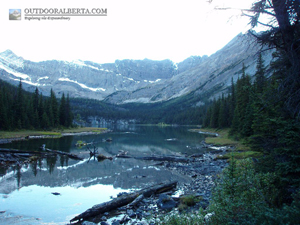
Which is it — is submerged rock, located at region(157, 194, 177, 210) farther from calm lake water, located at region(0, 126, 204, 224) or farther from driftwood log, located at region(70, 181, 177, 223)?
calm lake water, located at region(0, 126, 204, 224)

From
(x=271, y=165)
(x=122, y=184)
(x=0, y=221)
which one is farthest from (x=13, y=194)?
(x=271, y=165)

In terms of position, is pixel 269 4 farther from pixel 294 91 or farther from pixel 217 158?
pixel 217 158

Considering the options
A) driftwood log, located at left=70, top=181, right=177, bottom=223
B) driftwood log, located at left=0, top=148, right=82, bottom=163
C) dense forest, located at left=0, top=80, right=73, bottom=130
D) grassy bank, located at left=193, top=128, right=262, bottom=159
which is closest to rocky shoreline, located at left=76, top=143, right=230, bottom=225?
driftwood log, located at left=70, top=181, right=177, bottom=223

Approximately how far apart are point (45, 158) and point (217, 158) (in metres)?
25.0

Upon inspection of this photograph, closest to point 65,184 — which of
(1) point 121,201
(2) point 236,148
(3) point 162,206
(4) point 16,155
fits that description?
(1) point 121,201

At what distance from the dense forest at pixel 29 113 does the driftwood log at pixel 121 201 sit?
61.4 meters

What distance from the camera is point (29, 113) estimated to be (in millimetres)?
70625

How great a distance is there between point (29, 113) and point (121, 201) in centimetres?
7055

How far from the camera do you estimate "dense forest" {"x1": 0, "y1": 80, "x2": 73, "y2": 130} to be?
61.4 m

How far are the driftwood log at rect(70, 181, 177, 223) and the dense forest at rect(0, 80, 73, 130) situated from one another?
61.4m

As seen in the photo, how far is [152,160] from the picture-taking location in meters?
29.8

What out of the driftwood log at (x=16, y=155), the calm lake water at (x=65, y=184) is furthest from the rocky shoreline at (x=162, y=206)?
the driftwood log at (x=16, y=155)

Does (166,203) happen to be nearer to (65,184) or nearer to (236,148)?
(65,184)

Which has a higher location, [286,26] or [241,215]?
[286,26]
